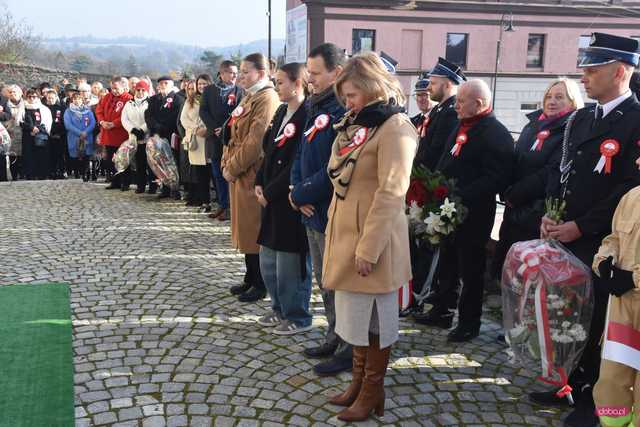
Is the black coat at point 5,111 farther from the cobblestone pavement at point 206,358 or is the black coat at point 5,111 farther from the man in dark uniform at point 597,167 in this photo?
the man in dark uniform at point 597,167

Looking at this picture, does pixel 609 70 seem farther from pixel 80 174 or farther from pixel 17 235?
pixel 80 174

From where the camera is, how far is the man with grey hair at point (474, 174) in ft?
14.4

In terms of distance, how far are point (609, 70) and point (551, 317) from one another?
140cm

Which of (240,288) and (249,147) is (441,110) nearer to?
(249,147)

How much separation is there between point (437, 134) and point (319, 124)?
4.88ft

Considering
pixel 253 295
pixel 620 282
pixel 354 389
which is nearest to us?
pixel 620 282

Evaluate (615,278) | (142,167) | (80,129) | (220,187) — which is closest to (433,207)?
(615,278)

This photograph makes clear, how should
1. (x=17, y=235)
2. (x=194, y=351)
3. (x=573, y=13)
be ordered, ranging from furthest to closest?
(x=573, y=13) → (x=17, y=235) → (x=194, y=351)

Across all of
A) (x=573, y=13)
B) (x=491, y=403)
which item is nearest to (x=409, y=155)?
(x=491, y=403)

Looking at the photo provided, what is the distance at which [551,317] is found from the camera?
3.42 meters

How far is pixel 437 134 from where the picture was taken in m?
5.05

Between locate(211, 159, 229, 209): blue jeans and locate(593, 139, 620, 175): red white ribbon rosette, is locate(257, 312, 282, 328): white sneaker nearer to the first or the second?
locate(593, 139, 620, 175): red white ribbon rosette

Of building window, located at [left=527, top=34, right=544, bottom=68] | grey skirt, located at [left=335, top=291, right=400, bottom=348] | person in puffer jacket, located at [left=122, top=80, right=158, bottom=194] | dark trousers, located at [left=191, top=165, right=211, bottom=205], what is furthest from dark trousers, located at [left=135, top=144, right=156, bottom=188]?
building window, located at [left=527, top=34, right=544, bottom=68]

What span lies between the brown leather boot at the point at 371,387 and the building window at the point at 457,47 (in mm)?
33048
